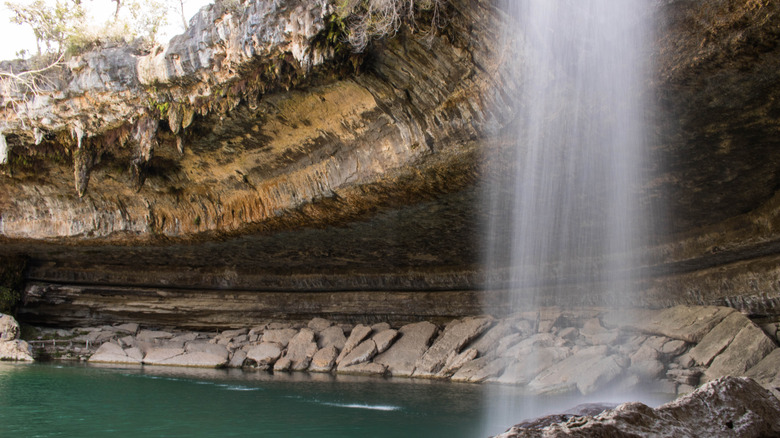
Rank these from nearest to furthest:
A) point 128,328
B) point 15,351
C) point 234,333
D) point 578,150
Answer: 1. point 578,150
2. point 15,351
3. point 234,333
4. point 128,328

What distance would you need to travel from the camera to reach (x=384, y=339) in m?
14.9

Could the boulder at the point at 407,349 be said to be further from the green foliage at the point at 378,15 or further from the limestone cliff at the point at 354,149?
the green foliage at the point at 378,15

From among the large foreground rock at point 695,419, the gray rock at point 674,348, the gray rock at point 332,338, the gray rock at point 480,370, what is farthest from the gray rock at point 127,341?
the large foreground rock at point 695,419

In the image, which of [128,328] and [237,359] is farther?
[128,328]

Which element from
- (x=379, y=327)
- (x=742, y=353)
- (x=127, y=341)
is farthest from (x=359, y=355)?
(x=742, y=353)

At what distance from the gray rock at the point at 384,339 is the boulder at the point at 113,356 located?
7.83m

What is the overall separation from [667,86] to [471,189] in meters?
3.47

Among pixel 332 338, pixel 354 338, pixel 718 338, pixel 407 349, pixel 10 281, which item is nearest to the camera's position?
pixel 718 338

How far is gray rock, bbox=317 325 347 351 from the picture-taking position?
1582 cm

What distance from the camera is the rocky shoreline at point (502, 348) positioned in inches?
357

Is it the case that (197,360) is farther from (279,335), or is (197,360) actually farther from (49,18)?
(49,18)

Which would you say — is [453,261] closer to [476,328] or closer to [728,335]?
[476,328]

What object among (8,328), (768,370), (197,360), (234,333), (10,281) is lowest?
(197,360)

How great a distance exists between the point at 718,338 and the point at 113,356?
16.8m
